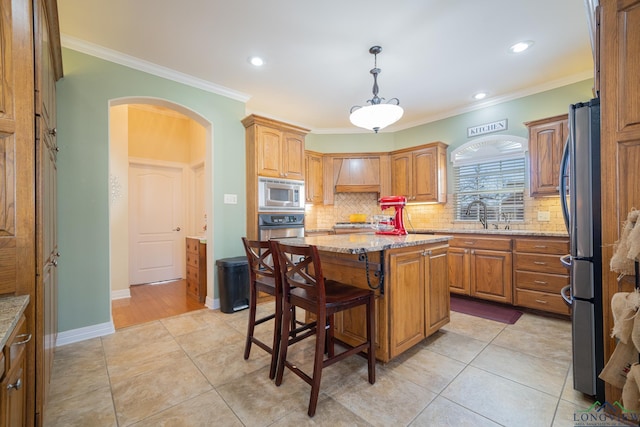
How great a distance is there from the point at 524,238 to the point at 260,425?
3290 millimetres

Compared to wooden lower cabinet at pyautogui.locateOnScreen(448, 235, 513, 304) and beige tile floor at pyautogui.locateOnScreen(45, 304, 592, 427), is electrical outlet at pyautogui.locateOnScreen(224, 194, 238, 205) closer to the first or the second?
beige tile floor at pyautogui.locateOnScreen(45, 304, 592, 427)

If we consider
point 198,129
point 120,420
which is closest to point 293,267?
point 120,420

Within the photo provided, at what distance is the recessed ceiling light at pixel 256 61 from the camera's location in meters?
2.99

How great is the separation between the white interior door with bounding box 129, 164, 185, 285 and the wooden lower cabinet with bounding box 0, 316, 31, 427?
13.6 feet

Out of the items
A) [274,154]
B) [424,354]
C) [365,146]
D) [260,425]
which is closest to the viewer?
[260,425]

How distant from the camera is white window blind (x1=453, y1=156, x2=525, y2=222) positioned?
3893 millimetres

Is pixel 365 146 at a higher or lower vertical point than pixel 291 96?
lower

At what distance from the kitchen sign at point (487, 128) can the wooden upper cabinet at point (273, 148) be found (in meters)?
2.63

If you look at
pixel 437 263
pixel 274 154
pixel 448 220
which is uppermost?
pixel 274 154

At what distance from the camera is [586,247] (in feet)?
5.33

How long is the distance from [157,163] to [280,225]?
276 cm

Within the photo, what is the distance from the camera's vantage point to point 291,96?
4.01 meters

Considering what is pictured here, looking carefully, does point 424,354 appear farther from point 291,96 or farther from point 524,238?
point 291,96

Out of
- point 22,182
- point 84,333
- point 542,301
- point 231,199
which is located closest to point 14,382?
point 22,182
